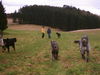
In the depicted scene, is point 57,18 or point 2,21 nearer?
point 2,21

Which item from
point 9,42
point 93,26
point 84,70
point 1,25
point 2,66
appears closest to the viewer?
point 84,70

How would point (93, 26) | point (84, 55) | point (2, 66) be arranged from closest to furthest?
point (2, 66) < point (84, 55) < point (93, 26)

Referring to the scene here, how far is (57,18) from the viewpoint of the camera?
101125 mm

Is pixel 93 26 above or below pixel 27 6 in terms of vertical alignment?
below

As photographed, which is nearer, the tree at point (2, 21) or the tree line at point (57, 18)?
the tree at point (2, 21)

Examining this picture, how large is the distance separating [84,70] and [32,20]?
9225 cm

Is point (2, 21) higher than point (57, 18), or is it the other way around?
point (2, 21)

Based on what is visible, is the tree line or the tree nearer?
the tree

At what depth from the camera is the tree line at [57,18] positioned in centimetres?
9781

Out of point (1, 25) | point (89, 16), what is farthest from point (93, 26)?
point (1, 25)

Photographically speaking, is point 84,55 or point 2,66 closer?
point 2,66

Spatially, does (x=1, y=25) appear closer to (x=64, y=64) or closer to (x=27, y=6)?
(x=64, y=64)

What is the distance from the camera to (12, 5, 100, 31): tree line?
9781 centimetres

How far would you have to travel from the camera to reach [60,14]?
10288cm
